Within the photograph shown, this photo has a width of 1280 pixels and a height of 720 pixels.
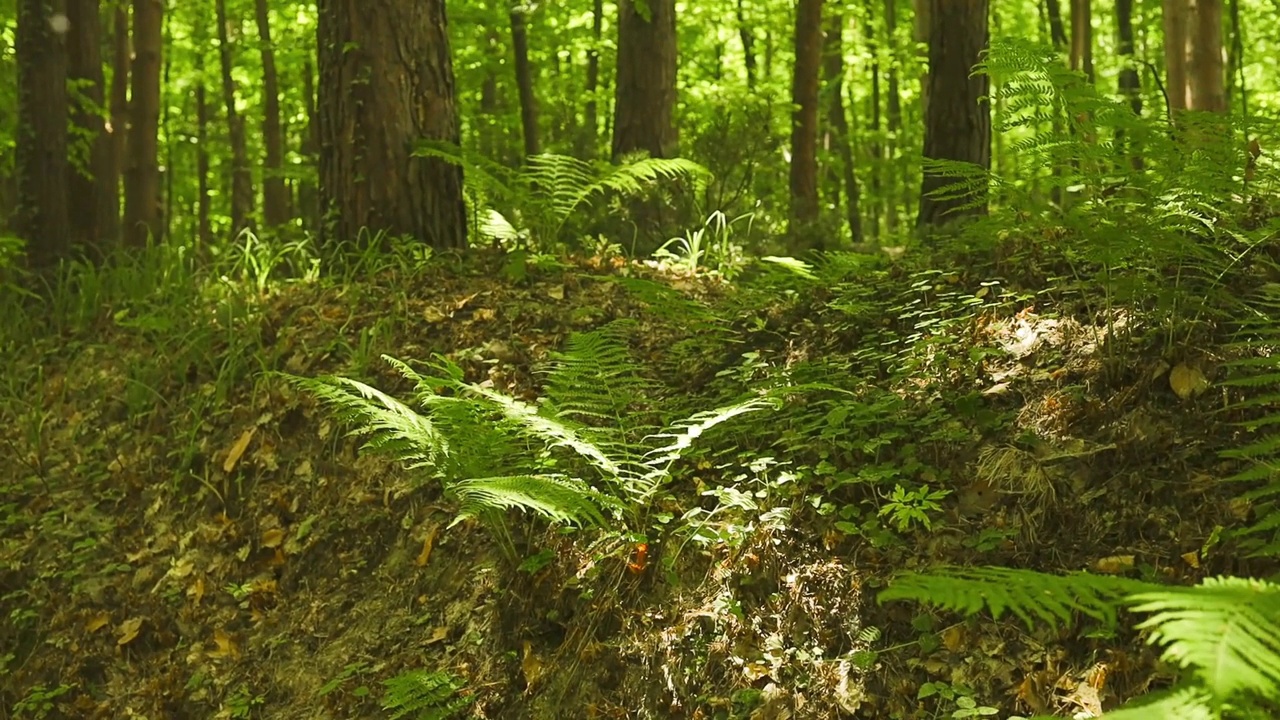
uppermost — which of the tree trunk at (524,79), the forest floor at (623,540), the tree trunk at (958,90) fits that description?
the tree trunk at (524,79)

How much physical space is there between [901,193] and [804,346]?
1314 centimetres

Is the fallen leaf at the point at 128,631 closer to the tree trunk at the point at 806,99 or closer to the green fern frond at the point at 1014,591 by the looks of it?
the green fern frond at the point at 1014,591

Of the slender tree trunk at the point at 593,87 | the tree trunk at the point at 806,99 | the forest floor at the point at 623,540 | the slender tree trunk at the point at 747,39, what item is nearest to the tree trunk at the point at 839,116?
the slender tree trunk at the point at 747,39

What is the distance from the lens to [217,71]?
1838cm

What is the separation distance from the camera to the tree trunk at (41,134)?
23.0ft

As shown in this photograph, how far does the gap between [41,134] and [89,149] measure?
112 cm

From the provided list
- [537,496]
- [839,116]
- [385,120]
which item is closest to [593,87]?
[839,116]

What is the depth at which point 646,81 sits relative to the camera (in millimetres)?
7934

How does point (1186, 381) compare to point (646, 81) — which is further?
point (646, 81)

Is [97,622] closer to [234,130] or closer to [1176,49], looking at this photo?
[1176,49]

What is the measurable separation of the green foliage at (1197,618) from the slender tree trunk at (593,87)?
320 inches

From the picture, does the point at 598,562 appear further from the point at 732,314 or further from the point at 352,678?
the point at 732,314

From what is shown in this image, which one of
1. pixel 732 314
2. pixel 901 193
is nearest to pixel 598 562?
pixel 732 314

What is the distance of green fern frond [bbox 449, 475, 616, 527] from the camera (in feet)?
10.5
